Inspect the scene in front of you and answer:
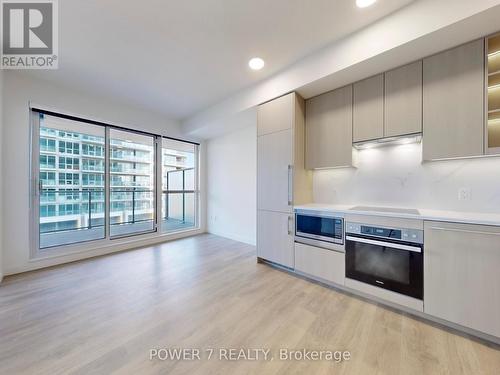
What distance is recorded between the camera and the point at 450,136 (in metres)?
1.86

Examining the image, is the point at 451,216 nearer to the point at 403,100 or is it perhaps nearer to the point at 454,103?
the point at 454,103

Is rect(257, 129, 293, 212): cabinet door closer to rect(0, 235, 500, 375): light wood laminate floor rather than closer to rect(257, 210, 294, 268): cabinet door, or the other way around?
rect(257, 210, 294, 268): cabinet door

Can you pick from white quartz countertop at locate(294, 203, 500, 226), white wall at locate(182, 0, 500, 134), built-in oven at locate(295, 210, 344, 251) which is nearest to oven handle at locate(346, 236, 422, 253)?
built-in oven at locate(295, 210, 344, 251)

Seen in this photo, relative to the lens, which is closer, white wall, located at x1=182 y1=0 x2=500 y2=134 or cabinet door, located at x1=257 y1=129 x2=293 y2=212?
white wall, located at x1=182 y1=0 x2=500 y2=134

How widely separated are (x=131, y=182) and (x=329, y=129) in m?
4.01

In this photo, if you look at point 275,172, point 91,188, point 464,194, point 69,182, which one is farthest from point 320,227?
Answer: point 69,182

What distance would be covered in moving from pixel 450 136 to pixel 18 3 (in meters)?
A: 4.15

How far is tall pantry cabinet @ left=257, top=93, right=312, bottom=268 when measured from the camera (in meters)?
2.74

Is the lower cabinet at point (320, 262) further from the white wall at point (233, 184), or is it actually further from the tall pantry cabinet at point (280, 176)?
the white wall at point (233, 184)

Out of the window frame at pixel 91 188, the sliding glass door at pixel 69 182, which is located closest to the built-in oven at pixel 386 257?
the window frame at pixel 91 188

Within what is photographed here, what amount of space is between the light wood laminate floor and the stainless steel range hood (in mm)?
1768

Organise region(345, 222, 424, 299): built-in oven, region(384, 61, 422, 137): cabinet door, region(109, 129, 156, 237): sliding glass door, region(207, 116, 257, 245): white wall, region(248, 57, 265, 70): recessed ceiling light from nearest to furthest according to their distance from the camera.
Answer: region(345, 222, 424, 299): built-in oven, region(384, 61, 422, 137): cabinet door, region(248, 57, 265, 70): recessed ceiling light, region(109, 129, 156, 237): sliding glass door, region(207, 116, 257, 245): white wall

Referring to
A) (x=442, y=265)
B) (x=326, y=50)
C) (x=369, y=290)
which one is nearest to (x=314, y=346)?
(x=369, y=290)

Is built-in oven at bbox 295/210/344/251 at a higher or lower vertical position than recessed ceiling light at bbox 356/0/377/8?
lower
